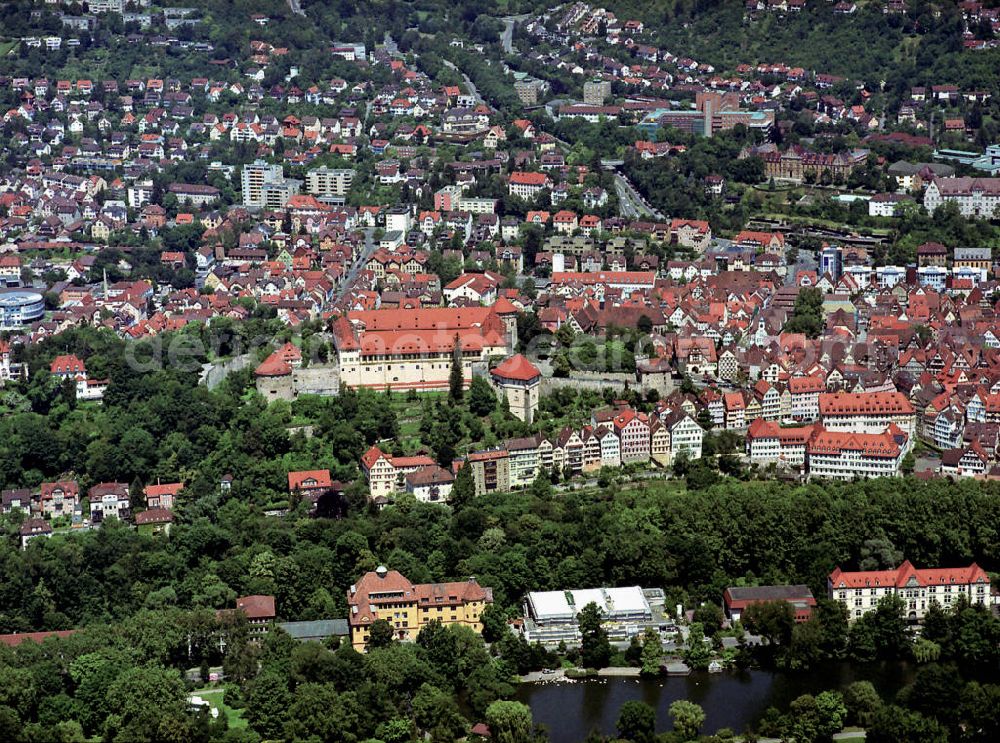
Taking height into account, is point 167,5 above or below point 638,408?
above

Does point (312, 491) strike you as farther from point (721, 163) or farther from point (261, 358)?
point (721, 163)

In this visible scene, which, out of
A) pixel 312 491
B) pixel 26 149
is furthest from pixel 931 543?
pixel 26 149

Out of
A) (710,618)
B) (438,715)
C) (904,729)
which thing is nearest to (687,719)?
(904,729)

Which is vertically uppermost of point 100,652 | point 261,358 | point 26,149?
point 26,149

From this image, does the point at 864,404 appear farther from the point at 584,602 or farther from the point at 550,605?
the point at 550,605

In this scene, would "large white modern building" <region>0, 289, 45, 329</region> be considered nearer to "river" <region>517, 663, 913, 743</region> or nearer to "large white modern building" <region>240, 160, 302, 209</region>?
"large white modern building" <region>240, 160, 302, 209</region>

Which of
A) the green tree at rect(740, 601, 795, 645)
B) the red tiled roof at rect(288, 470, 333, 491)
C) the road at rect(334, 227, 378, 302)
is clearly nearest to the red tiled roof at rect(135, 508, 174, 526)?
the red tiled roof at rect(288, 470, 333, 491)

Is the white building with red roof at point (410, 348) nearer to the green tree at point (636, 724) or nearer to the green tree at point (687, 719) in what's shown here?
the green tree at point (687, 719)
